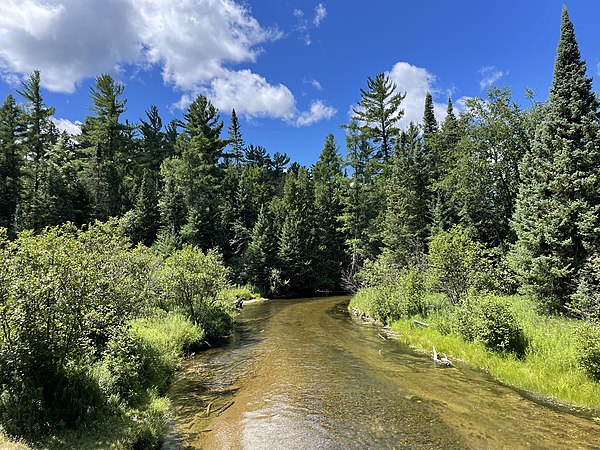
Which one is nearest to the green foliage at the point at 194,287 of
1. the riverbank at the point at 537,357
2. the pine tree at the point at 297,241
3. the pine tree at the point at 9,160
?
the riverbank at the point at 537,357

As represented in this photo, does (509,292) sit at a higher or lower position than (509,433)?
higher

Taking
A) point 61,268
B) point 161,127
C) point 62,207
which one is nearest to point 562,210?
point 61,268

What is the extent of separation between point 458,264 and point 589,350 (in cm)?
706

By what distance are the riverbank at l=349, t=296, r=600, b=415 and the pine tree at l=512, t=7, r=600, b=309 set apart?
2.07 metres

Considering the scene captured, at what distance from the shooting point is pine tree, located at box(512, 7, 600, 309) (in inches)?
614

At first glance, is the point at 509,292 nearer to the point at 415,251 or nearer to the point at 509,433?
the point at 415,251

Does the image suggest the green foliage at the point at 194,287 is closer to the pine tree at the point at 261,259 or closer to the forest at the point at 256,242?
the forest at the point at 256,242

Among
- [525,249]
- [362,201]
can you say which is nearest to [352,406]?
[525,249]

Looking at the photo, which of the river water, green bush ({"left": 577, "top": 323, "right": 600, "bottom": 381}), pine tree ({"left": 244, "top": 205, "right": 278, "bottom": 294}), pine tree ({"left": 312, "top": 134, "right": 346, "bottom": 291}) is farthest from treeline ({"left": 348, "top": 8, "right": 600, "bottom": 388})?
pine tree ({"left": 312, "top": 134, "right": 346, "bottom": 291})

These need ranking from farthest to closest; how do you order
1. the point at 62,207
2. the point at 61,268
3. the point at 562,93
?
the point at 62,207
the point at 562,93
the point at 61,268

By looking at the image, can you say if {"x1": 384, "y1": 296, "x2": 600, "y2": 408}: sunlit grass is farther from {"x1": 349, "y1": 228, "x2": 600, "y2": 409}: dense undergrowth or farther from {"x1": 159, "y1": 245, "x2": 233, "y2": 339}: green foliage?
{"x1": 159, "y1": 245, "x2": 233, "y2": 339}: green foliage

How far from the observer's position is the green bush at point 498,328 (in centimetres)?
1294

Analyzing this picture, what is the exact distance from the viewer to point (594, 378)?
32.9 ft

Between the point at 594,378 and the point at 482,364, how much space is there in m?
3.60
